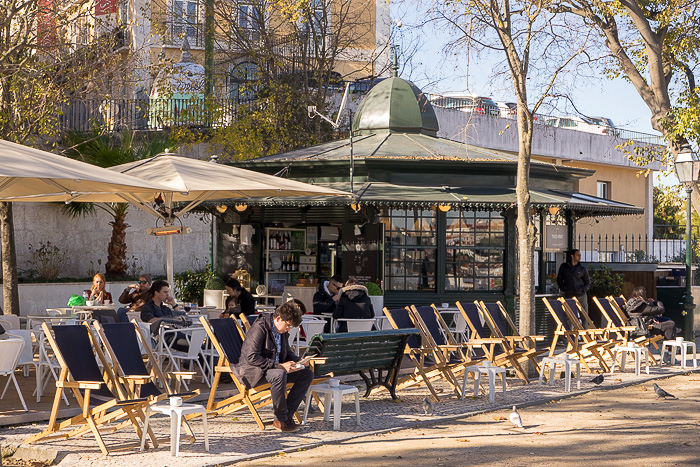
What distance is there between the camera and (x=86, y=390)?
754 centimetres

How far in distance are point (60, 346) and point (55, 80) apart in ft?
32.4

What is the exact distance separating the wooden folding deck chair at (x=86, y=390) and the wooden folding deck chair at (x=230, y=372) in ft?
2.96

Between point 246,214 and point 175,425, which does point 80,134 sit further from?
point 175,425

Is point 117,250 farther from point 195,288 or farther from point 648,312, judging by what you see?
point 648,312

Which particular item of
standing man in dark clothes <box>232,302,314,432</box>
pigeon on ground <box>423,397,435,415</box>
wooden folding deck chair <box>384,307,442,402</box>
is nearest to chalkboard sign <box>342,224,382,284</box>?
wooden folding deck chair <box>384,307,442,402</box>

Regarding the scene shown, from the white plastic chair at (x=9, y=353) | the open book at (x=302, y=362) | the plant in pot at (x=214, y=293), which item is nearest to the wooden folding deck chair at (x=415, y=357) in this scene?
the open book at (x=302, y=362)

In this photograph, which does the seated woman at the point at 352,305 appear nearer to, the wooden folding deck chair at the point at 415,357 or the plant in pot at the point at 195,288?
the wooden folding deck chair at the point at 415,357

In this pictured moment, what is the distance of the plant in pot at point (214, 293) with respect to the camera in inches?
662

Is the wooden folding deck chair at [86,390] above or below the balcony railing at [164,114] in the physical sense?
below

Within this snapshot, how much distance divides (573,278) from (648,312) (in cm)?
181

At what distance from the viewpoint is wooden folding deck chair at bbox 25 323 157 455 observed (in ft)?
24.6

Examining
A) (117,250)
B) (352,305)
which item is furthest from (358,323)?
(117,250)

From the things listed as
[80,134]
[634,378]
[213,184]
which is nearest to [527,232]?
[634,378]

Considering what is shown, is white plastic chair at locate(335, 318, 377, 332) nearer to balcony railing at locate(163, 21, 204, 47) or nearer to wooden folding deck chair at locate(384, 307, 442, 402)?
wooden folding deck chair at locate(384, 307, 442, 402)
